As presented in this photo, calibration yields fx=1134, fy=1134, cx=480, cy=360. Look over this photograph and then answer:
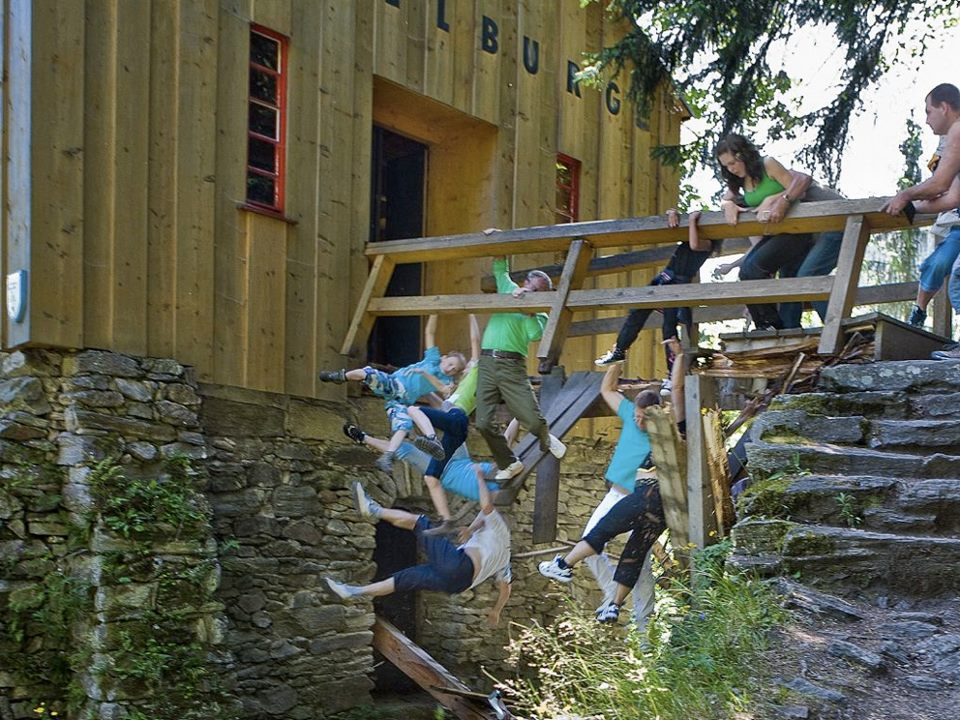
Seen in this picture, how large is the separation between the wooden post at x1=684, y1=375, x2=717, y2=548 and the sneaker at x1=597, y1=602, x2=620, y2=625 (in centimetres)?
112

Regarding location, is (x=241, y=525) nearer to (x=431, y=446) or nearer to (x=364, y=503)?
(x=364, y=503)

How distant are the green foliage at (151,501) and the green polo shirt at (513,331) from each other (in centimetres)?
246

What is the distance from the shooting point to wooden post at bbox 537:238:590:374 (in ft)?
28.3

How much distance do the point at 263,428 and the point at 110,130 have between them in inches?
103

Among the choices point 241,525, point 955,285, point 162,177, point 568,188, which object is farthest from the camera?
point 568,188

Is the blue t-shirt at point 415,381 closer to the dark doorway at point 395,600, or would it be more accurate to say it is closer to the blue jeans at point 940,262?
the dark doorway at point 395,600

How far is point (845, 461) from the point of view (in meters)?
6.08

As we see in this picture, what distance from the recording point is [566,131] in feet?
40.2

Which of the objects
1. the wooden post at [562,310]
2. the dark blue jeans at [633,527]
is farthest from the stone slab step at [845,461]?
the wooden post at [562,310]

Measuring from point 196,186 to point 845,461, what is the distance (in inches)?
209

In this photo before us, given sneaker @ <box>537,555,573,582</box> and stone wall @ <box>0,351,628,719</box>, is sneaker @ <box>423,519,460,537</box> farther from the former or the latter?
sneaker @ <box>537,555,573,582</box>

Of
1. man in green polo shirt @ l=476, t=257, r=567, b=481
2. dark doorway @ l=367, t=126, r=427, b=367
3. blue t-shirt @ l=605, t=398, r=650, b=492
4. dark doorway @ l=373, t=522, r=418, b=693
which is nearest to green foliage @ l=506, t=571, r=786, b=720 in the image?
blue t-shirt @ l=605, t=398, r=650, b=492

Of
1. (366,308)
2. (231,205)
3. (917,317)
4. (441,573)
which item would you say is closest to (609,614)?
(441,573)

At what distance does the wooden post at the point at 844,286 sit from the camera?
746cm
